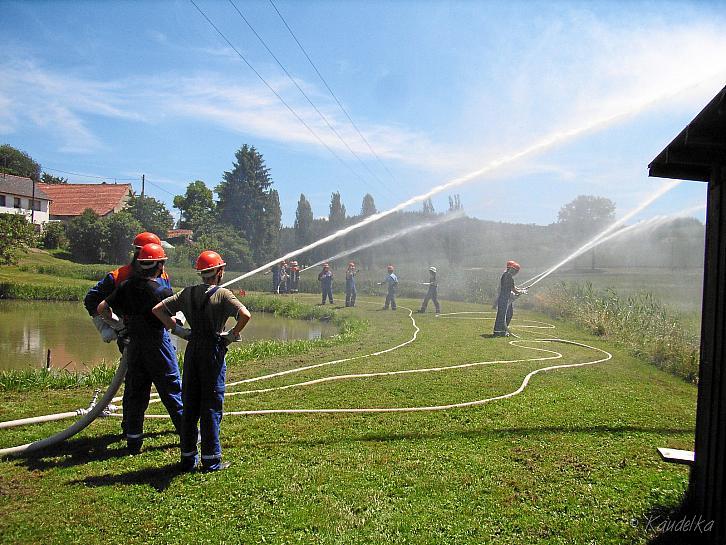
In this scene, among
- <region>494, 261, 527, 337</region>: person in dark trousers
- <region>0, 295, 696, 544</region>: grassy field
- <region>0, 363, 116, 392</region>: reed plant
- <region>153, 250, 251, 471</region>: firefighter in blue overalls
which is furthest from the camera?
<region>494, 261, 527, 337</region>: person in dark trousers

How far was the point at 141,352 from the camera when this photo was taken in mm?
5750

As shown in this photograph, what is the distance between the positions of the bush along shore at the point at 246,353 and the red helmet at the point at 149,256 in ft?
13.3

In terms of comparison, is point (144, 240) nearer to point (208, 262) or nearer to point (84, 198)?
point (208, 262)

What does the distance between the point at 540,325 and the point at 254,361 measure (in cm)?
1038

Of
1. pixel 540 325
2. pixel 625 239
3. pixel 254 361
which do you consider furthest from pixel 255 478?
pixel 625 239

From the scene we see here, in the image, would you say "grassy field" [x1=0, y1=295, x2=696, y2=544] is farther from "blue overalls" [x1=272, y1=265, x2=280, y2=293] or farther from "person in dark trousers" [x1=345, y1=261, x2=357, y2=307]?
"blue overalls" [x1=272, y1=265, x2=280, y2=293]

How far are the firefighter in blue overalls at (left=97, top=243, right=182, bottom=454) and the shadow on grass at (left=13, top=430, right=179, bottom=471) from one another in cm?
19

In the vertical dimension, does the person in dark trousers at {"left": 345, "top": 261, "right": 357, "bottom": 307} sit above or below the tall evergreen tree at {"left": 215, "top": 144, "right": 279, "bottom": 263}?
below

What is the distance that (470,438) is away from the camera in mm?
6102

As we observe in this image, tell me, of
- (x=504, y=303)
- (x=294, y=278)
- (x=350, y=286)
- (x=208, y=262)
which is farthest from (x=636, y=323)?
(x=294, y=278)

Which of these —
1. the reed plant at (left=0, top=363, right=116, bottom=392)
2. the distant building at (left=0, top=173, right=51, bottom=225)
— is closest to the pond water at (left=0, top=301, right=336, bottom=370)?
the reed plant at (left=0, top=363, right=116, bottom=392)

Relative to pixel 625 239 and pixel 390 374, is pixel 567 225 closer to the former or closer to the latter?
pixel 625 239

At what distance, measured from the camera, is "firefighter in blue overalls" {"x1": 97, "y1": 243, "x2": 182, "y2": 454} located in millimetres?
5715

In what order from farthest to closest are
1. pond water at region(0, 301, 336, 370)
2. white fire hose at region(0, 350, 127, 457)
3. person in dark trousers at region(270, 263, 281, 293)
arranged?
person in dark trousers at region(270, 263, 281, 293) < pond water at region(0, 301, 336, 370) < white fire hose at region(0, 350, 127, 457)
